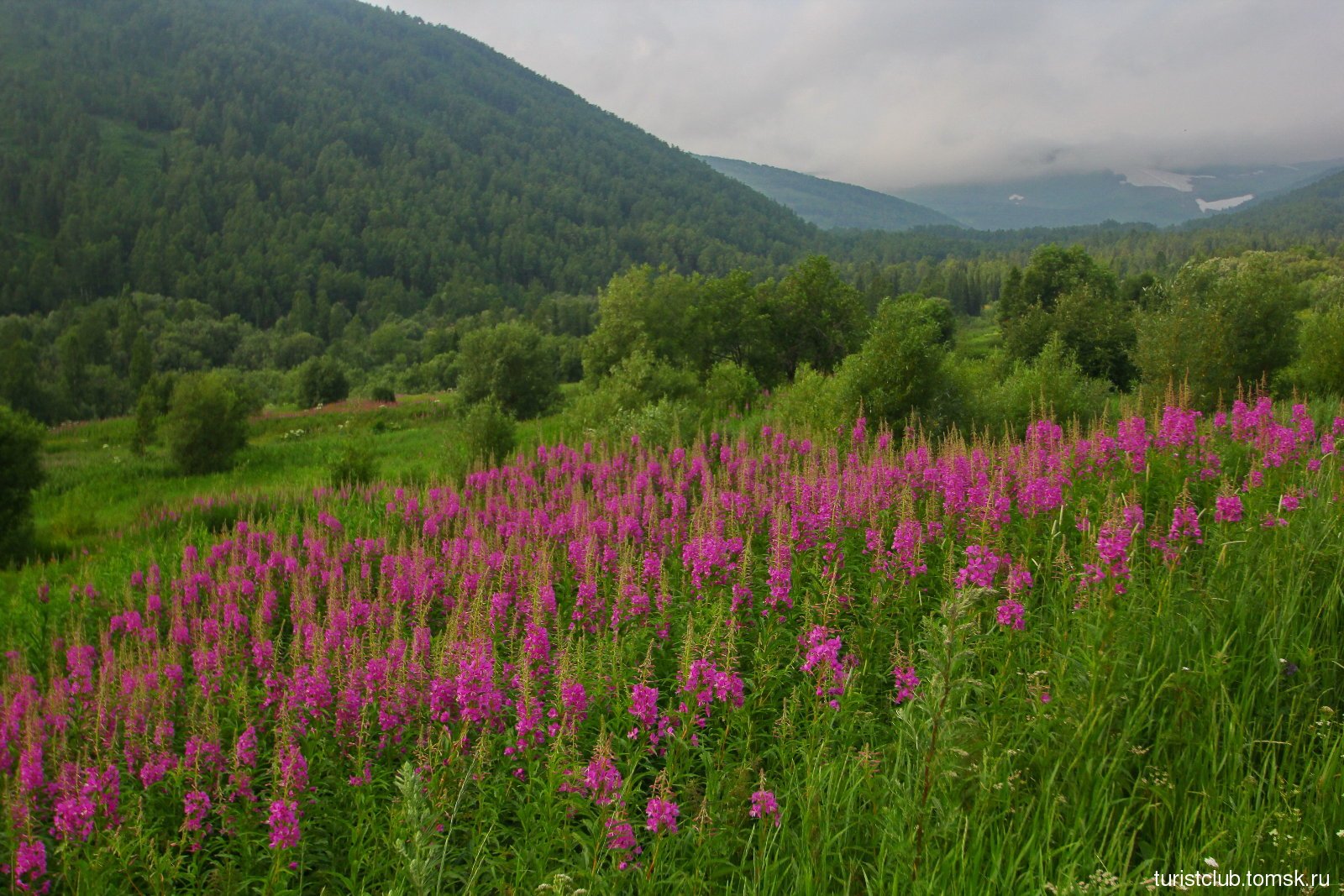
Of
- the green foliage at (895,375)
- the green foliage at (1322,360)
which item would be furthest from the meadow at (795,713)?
the green foliage at (1322,360)

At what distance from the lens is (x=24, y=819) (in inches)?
151

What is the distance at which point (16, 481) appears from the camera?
53.9 ft

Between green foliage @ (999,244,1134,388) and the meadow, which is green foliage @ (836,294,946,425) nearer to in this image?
the meadow

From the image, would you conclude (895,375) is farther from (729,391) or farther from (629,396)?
(729,391)

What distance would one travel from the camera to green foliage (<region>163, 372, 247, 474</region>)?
25344mm

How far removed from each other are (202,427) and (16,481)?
9.30 metres

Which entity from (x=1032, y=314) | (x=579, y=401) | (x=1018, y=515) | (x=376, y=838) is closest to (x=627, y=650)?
(x=376, y=838)

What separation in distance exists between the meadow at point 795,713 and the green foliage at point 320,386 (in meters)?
58.4

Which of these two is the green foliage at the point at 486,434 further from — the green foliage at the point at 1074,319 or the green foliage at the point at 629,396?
the green foliage at the point at 1074,319

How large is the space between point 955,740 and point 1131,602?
1826mm

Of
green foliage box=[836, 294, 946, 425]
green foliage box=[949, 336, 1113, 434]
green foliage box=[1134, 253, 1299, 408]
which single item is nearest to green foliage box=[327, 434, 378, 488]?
green foliage box=[836, 294, 946, 425]

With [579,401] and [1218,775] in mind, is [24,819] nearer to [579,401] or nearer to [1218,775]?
[1218,775]

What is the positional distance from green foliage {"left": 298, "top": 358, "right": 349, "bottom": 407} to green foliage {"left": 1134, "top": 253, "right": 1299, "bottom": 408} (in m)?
58.2

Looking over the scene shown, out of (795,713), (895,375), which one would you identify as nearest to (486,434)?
(895,375)
